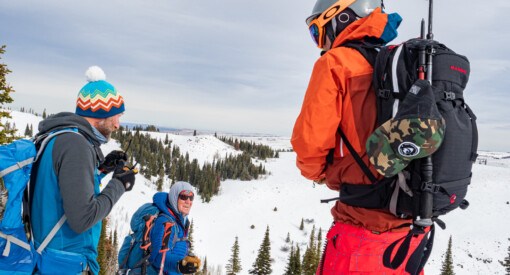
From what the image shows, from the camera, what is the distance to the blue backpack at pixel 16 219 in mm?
2191

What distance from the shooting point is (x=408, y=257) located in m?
2.07

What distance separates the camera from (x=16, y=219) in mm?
2229

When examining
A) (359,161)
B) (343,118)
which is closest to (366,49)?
(343,118)

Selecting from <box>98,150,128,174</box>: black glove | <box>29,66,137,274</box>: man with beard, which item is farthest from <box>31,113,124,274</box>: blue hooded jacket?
<box>98,150,128,174</box>: black glove

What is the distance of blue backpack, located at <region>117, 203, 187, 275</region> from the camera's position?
4.01 meters

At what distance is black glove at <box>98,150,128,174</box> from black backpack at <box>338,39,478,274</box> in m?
2.30

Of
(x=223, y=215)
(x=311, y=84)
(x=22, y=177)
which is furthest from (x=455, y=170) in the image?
(x=223, y=215)

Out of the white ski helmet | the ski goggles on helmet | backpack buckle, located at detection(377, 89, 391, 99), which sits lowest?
the ski goggles on helmet

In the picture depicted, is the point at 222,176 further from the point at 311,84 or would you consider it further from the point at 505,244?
the point at 311,84

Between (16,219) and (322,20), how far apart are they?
105 inches

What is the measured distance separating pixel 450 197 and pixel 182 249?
3.36 meters

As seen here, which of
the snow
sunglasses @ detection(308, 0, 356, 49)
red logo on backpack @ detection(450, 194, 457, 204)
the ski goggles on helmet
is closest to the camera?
red logo on backpack @ detection(450, 194, 457, 204)

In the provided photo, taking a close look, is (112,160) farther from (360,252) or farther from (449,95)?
(449,95)

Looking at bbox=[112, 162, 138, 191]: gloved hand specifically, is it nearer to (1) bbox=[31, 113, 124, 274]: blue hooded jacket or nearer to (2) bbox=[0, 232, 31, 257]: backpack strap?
(1) bbox=[31, 113, 124, 274]: blue hooded jacket
